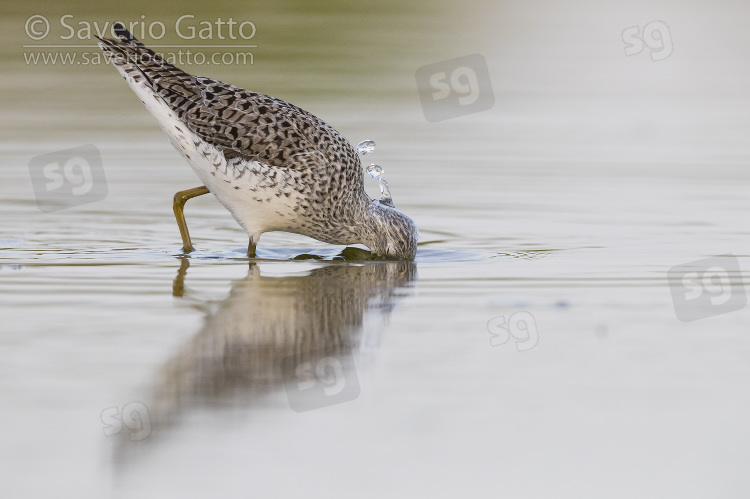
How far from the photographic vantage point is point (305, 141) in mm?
11078

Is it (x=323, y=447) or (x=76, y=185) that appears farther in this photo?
(x=76, y=185)

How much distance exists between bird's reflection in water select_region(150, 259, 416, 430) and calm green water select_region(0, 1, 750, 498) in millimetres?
25

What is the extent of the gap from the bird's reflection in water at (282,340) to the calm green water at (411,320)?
A: 0.02 m

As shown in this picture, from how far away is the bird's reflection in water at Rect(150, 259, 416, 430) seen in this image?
21.3ft

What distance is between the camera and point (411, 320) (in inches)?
322

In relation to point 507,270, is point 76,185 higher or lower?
higher

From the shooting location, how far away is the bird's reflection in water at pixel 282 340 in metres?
6.49

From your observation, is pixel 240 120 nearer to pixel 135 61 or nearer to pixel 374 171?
pixel 135 61

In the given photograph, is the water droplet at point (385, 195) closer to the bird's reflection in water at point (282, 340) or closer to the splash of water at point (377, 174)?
the splash of water at point (377, 174)

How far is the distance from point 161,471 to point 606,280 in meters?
4.82

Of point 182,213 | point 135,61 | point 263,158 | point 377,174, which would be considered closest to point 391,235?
point 263,158

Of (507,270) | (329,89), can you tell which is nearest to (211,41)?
(329,89)

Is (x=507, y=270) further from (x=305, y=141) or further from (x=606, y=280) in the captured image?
(x=305, y=141)

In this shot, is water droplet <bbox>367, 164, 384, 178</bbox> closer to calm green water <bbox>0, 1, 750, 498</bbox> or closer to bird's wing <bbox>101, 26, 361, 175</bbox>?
calm green water <bbox>0, 1, 750, 498</bbox>
